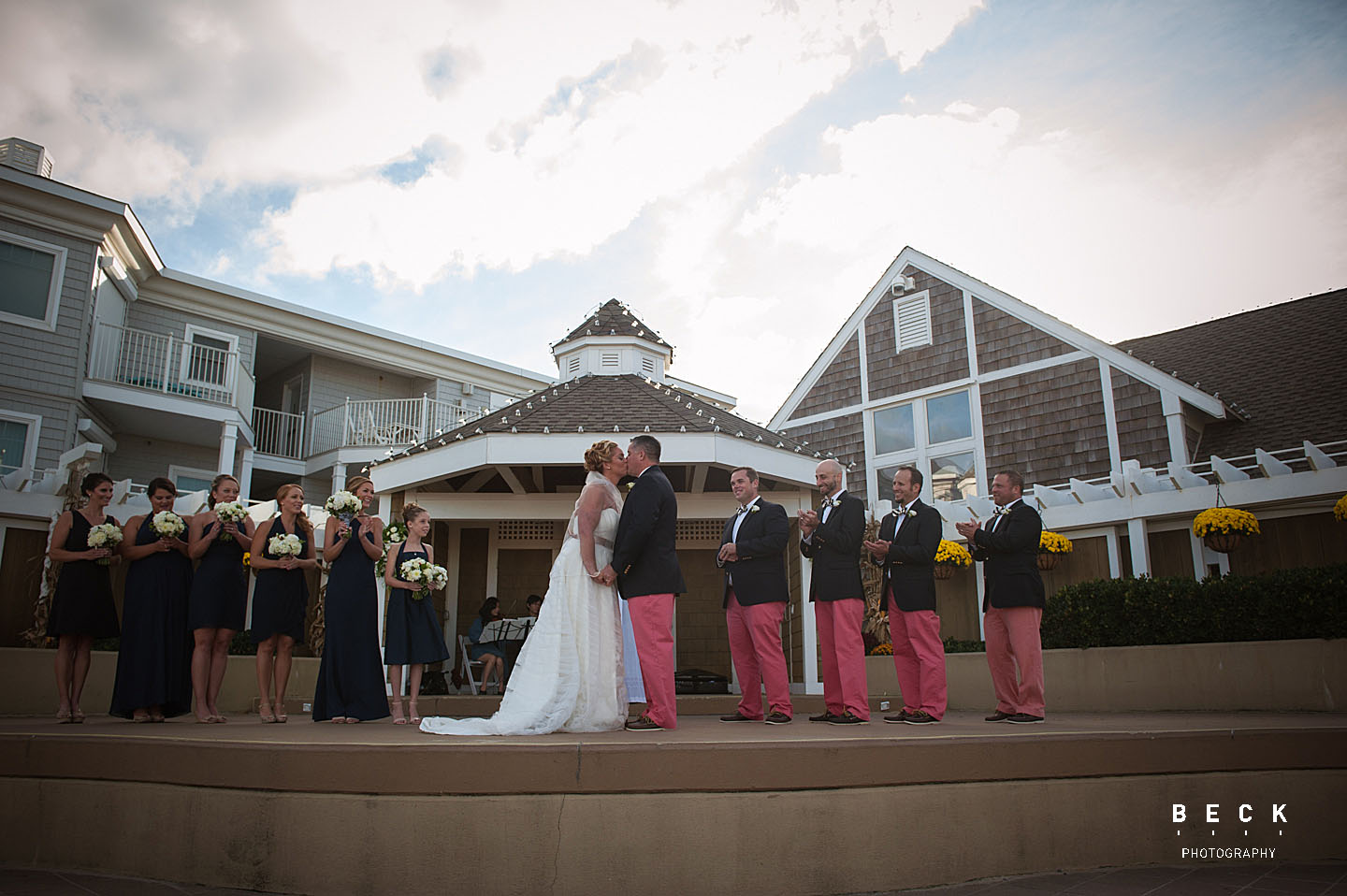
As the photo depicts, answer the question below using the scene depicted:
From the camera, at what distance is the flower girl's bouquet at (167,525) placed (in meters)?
5.87

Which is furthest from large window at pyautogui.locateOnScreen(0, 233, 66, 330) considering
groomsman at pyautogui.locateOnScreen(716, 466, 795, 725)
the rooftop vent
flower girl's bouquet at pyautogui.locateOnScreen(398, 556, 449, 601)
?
groomsman at pyautogui.locateOnScreen(716, 466, 795, 725)

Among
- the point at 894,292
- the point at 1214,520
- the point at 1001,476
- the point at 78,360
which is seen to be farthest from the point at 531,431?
the point at 894,292

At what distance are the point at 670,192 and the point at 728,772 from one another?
9.54 metres

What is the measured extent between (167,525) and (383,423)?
45.1ft

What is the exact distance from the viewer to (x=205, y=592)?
5891 millimetres

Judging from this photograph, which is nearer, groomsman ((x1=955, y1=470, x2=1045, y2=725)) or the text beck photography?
the text beck photography

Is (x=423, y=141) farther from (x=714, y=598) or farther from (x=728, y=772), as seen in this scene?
(x=728, y=772)

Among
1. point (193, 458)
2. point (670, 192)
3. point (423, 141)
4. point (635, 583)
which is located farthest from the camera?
point (193, 458)

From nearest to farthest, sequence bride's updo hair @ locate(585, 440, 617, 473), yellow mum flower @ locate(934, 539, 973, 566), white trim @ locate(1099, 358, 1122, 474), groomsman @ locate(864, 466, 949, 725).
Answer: bride's updo hair @ locate(585, 440, 617, 473), groomsman @ locate(864, 466, 949, 725), yellow mum flower @ locate(934, 539, 973, 566), white trim @ locate(1099, 358, 1122, 474)

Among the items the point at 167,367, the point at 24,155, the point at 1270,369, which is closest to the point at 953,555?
the point at 1270,369

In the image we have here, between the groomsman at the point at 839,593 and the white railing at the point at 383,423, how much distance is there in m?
13.4

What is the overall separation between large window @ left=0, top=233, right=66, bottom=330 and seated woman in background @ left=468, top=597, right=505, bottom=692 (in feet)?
30.7

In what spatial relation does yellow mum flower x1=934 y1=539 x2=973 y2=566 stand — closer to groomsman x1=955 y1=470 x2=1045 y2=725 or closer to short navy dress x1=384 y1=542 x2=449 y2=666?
groomsman x1=955 y1=470 x2=1045 y2=725

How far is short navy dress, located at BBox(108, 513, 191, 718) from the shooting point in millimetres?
5914
